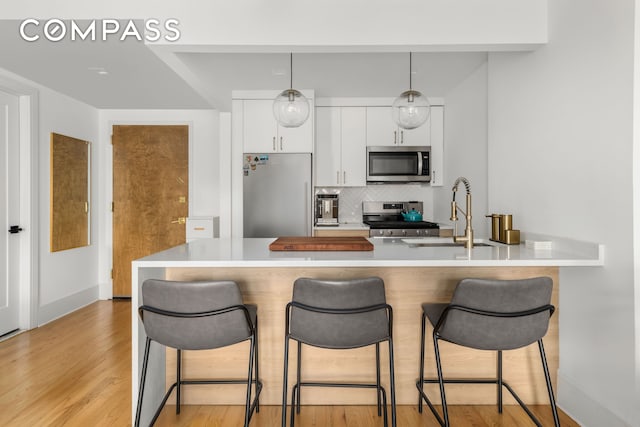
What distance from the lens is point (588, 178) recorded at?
6.75ft

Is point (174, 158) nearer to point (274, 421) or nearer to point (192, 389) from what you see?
point (192, 389)

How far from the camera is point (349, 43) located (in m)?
2.52

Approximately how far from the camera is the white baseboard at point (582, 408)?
1922mm

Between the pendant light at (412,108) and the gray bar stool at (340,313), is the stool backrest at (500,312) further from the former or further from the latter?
the pendant light at (412,108)

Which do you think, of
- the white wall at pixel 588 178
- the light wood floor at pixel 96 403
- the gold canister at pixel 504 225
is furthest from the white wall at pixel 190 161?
the white wall at pixel 588 178

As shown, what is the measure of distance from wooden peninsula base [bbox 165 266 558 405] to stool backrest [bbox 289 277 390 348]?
1.54ft

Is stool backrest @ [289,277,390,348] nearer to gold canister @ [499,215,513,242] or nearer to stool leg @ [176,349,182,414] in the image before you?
stool leg @ [176,349,182,414]

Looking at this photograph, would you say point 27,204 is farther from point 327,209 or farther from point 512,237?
point 512,237

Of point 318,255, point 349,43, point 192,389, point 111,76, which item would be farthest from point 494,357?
point 111,76

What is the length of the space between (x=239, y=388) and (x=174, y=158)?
11.0ft

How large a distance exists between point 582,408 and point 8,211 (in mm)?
4413

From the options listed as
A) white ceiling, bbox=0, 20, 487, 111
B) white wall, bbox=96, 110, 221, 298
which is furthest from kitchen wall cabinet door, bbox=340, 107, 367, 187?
white wall, bbox=96, 110, 221, 298

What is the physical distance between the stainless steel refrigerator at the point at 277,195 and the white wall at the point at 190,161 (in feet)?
2.52

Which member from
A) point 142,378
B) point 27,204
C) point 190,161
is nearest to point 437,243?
point 142,378
